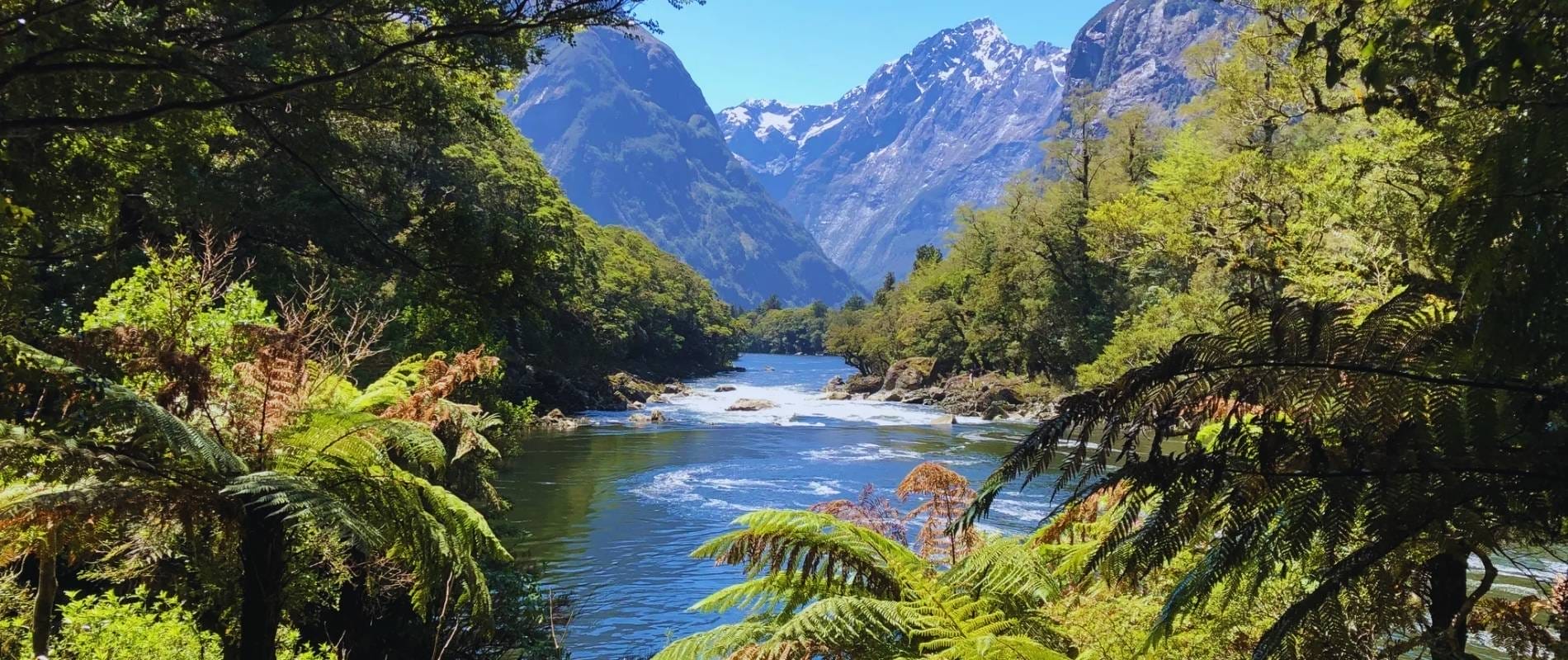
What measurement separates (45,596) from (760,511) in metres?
3.45

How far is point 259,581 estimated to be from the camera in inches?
169

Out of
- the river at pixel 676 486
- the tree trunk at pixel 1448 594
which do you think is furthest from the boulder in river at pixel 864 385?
the tree trunk at pixel 1448 594

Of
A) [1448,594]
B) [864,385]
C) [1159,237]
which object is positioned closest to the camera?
[1448,594]

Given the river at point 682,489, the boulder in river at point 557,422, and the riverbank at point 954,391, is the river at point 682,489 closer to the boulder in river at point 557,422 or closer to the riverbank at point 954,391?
the boulder in river at point 557,422

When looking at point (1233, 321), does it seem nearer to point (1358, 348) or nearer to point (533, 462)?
point (1358, 348)

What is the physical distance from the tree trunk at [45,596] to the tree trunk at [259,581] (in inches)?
30.3

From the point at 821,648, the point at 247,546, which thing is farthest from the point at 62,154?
the point at 821,648

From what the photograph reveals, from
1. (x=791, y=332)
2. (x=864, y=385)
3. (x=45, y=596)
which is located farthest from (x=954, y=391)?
(x=791, y=332)

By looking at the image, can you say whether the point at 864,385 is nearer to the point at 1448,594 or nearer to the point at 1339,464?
the point at 1448,594

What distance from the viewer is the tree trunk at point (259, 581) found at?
14.0ft

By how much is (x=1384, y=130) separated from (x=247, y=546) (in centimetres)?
1395

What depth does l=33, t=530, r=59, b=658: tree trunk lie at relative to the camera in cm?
370

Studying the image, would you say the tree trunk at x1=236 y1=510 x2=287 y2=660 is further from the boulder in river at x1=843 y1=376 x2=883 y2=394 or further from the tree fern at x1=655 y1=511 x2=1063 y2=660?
the boulder in river at x1=843 y1=376 x2=883 y2=394

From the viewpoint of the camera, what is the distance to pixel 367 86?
17.5 ft
